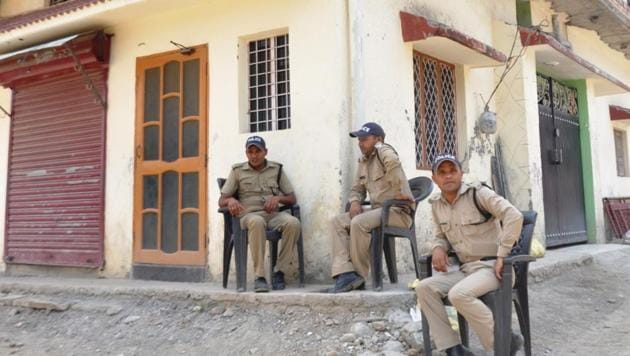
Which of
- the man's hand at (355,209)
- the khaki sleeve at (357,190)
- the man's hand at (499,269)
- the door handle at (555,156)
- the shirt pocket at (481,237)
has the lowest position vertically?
the man's hand at (499,269)

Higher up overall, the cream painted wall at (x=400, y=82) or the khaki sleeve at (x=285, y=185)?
the cream painted wall at (x=400, y=82)

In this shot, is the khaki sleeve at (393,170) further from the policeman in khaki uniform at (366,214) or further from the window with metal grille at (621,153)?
the window with metal grille at (621,153)

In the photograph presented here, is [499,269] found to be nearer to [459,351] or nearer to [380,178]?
[459,351]

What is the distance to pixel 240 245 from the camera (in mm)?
4934

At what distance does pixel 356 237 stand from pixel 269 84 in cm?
222

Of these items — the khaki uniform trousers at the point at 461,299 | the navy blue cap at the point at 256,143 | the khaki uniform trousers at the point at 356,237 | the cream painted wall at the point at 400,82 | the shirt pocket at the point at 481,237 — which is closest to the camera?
the khaki uniform trousers at the point at 461,299

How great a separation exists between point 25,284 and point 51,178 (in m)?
1.54

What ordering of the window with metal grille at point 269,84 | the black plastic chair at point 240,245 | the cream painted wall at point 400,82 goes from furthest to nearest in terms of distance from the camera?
the window with metal grille at point 269,84 < the cream painted wall at point 400,82 < the black plastic chair at point 240,245

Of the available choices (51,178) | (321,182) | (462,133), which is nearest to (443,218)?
(321,182)

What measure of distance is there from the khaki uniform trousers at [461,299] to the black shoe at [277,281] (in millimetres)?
1724

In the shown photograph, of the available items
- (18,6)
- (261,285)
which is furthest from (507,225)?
(18,6)

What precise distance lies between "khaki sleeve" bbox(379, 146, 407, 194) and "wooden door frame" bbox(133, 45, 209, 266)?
2.24m

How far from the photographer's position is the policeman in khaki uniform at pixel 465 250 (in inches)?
130

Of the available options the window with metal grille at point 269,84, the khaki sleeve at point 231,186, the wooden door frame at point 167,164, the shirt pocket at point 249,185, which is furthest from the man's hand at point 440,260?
the wooden door frame at point 167,164
